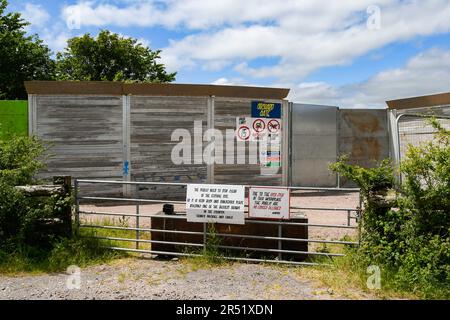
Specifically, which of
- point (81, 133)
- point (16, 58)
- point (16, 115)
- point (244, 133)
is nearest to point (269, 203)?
point (244, 133)

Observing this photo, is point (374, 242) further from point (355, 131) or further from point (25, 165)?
point (355, 131)

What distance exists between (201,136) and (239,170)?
6.10 feet

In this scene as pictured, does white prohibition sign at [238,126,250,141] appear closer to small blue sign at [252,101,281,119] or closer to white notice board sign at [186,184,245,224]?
small blue sign at [252,101,281,119]

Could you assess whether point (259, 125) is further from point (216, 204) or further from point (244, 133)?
point (216, 204)

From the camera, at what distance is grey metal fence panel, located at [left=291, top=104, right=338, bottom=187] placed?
651 inches

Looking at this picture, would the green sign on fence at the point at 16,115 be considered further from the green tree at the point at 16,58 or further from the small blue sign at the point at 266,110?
the green tree at the point at 16,58

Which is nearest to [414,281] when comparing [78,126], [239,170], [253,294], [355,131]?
[253,294]

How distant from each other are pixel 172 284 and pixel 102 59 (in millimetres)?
30617

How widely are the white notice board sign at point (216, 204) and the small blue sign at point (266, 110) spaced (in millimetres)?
8950

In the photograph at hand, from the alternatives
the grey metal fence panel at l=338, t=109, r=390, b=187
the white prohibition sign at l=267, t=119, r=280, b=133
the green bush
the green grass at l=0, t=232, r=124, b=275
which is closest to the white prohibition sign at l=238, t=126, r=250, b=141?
the white prohibition sign at l=267, t=119, r=280, b=133

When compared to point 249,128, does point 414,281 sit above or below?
below

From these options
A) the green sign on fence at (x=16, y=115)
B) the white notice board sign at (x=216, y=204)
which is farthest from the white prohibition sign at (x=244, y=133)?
the white notice board sign at (x=216, y=204)

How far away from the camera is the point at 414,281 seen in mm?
5395

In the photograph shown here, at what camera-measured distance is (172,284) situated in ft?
19.0
